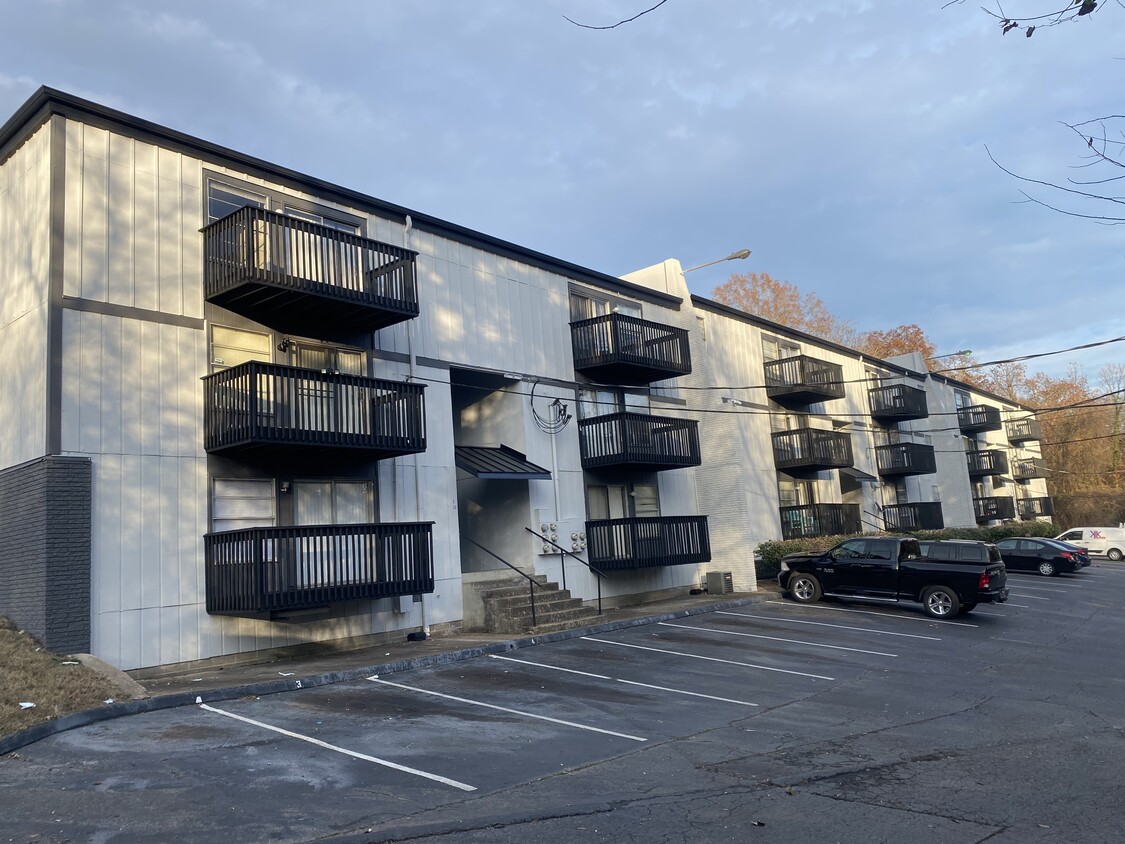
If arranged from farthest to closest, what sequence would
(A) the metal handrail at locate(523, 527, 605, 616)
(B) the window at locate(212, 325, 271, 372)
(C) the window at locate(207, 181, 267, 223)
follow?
(A) the metal handrail at locate(523, 527, 605, 616) < (C) the window at locate(207, 181, 267, 223) < (B) the window at locate(212, 325, 271, 372)

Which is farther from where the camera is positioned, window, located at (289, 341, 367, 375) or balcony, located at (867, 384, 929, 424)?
balcony, located at (867, 384, 929, 424)

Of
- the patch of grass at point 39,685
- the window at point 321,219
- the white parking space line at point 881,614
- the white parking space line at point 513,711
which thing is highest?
the window at point 321,219

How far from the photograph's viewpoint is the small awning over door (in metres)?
18.2

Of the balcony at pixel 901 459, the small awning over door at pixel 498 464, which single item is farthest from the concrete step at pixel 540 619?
the balcony at pixel 901 459

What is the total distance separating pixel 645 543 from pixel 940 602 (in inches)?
276

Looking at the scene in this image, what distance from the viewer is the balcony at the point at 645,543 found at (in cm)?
2083

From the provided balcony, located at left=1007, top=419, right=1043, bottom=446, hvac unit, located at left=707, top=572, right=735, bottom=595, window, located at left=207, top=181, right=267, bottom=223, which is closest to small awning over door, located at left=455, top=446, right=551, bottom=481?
window, located at left=207, top=181, right=267, bottom=223

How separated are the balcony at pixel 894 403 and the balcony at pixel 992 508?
1077cm

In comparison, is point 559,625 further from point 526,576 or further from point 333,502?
point 333,502

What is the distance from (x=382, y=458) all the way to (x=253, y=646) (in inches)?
158

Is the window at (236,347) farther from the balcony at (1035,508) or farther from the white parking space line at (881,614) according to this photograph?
the balcony at (1035,508)

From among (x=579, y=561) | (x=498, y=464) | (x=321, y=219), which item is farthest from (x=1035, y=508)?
(x=321, y=219)

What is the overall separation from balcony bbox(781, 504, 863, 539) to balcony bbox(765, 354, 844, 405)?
386 cm

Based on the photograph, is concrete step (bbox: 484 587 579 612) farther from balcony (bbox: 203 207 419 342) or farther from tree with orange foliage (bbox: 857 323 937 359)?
tree with orange foliage (bbox: 857 323 937 359)
